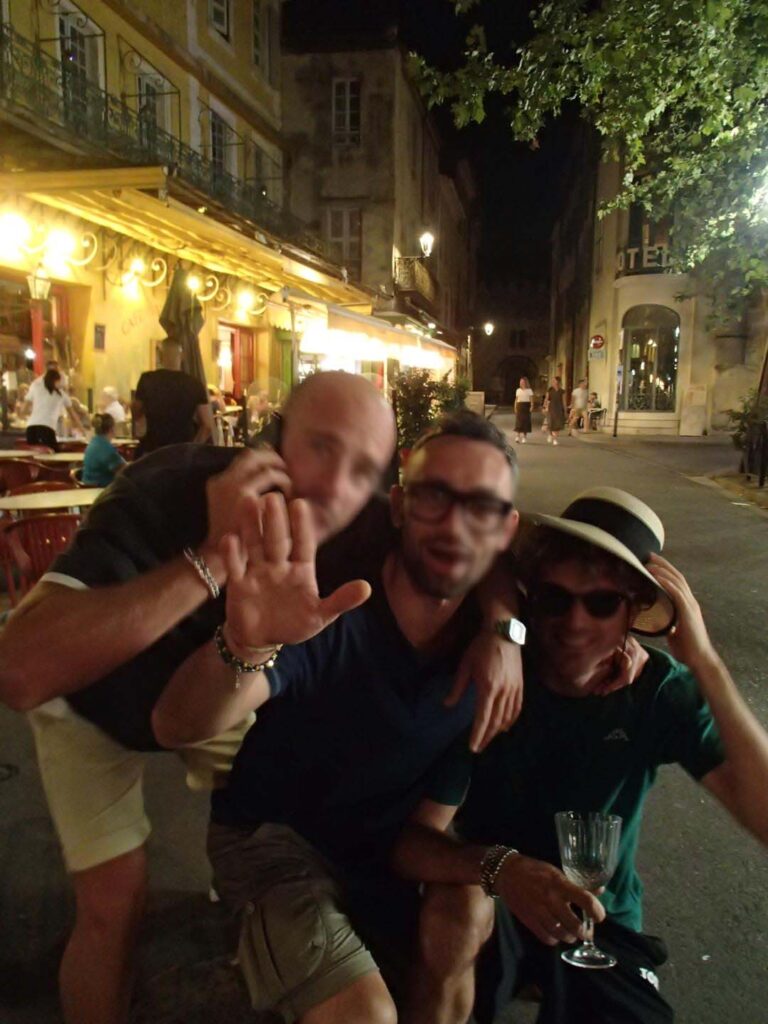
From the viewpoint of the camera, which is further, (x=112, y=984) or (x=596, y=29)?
(x=596, y=29)

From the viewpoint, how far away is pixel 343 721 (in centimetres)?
186

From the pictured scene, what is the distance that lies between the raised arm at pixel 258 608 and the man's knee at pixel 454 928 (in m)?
0.70

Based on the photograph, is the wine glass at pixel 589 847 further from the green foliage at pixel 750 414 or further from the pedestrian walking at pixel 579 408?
the pedestrian walking at pixel 579 408

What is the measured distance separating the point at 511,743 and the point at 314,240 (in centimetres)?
2117

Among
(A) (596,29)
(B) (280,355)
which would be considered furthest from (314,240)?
(A) (596,29)

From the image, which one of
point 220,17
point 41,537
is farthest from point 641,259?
point 41,537

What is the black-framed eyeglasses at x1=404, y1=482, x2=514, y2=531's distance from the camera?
1961mm

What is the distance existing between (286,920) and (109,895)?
0.75 meters

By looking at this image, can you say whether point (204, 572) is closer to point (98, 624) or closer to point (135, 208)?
point (98, 624)

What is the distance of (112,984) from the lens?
7.14 ft

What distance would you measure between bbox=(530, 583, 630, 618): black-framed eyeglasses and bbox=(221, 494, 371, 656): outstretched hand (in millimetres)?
694

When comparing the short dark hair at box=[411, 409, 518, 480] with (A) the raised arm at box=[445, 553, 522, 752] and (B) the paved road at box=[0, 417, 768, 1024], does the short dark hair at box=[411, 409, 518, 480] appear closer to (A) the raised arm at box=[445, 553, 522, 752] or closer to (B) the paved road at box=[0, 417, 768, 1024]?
(A) the raised arm at box=[445, 553, 522, 752]

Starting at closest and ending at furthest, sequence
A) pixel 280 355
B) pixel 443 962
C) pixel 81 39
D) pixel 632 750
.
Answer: pixel 443 962 → pixel 632 750 → pixel 81 39 → pixel 280 355

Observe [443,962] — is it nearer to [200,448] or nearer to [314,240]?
[200,448]
